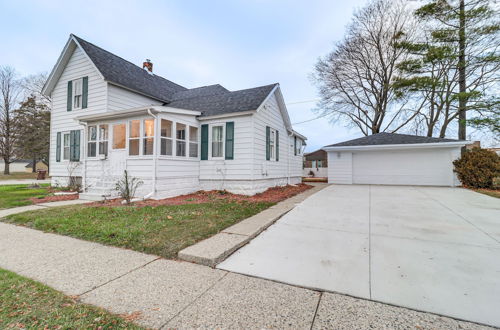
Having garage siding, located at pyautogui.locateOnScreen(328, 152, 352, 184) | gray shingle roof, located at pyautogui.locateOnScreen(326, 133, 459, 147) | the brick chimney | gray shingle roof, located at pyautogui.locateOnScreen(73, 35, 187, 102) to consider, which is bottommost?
garage siding, located at pyautogui.locateOnScreen(328, 152, 352, 184)

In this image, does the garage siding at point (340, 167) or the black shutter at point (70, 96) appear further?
the garage siding at point (340, 167)

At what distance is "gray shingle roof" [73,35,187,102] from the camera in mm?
9914

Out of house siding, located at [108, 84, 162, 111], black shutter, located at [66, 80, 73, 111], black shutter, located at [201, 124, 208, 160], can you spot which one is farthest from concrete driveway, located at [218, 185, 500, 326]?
black shutter, located at [66, 80, 73, 111]

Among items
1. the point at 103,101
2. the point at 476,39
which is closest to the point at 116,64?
the point at 103,101

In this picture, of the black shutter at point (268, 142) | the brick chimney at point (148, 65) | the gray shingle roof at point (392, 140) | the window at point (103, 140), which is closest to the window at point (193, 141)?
the black shutter at point (268, 142)

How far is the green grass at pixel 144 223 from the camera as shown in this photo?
3.40 metres

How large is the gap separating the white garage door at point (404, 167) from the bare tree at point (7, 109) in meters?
32.6

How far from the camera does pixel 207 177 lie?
9109 millimetres

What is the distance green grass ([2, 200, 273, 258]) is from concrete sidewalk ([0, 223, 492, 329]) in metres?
0.42

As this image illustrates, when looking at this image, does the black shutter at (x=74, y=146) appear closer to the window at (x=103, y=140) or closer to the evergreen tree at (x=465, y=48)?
the window at (x=103, y=140)

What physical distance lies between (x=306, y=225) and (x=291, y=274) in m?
2.12

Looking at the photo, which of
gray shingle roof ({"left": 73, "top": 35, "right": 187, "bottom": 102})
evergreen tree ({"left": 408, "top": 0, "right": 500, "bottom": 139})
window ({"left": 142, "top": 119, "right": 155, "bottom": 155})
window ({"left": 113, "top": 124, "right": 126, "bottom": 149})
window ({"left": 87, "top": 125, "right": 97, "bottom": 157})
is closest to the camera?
window ({"left": 142, "top": 119, "right": 155, "bottom": 155})

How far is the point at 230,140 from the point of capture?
8688 millimetres

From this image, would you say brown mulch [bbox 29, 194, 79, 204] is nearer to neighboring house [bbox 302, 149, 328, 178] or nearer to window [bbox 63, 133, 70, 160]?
window [bbox 63, 133, 70, 160]
